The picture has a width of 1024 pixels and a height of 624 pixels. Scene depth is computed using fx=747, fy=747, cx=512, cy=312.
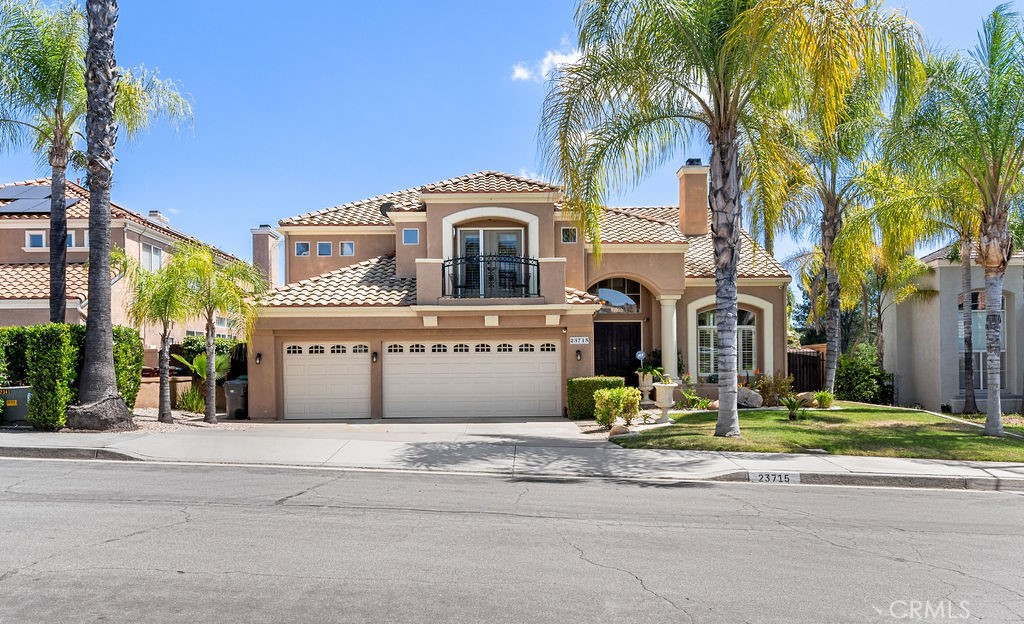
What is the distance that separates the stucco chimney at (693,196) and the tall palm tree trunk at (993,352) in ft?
36.0

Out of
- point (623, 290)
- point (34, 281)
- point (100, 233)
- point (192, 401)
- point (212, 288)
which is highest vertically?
point (100, 233)

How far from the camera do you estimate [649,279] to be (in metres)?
22.1

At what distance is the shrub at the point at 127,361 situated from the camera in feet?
50.9

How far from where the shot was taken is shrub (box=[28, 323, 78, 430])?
45.3 ft

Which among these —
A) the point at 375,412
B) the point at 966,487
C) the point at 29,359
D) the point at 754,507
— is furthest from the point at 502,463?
the point at 29,359

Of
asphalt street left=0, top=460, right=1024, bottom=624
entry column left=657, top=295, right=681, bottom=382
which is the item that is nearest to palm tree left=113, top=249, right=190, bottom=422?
asphalt street left=0, top=460, right=1024, bottom=624

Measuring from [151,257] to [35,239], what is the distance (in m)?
3.52

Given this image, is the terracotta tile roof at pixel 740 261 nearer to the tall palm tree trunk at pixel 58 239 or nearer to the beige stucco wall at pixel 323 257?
the beige stucco wall at pixel 323 257

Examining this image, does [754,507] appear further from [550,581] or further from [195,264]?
[195,264]

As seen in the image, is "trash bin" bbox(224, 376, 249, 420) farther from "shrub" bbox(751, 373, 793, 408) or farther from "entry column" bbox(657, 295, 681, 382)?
"shrub" bbox(751, 373, 793, 408)

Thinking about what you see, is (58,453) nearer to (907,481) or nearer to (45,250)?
(907,481)

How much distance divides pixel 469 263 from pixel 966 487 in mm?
12521

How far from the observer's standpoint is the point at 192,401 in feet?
64.3

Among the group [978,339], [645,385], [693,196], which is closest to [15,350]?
[645,385]
